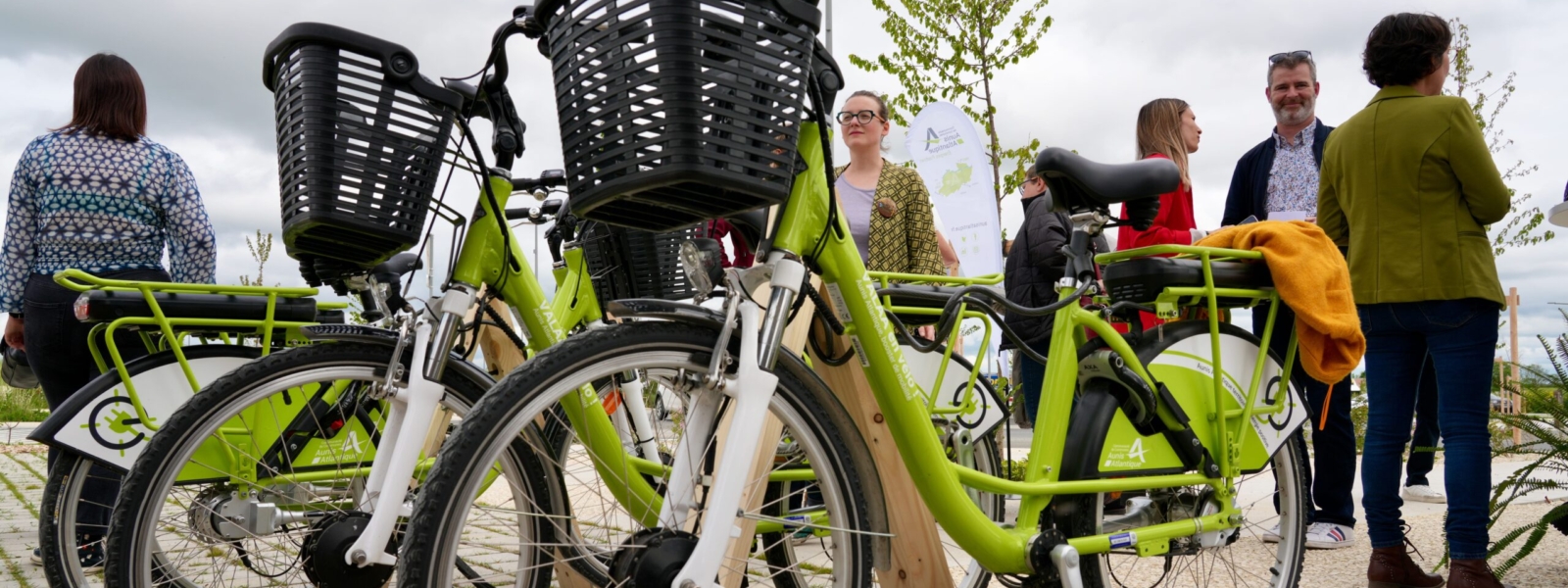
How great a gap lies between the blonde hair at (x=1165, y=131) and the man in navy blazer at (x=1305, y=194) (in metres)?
0.30

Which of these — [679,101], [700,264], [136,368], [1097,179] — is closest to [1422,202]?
[1097,179]

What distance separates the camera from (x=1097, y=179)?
2.74 meters

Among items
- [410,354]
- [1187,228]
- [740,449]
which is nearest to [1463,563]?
[1187,228]

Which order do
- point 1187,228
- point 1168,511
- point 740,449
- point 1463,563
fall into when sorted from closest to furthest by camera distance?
point 740,449 < point 1168,511 < point 1463,563 < point 1187,228

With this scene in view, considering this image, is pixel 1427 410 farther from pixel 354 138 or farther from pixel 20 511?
pixel 20 511

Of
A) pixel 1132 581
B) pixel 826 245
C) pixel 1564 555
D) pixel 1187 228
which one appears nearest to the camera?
pixel 826 245

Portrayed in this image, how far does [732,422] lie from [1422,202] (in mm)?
2432

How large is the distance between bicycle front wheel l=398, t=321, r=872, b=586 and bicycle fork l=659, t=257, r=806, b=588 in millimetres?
14

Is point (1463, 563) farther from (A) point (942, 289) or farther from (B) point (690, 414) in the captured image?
(B) point (690, 414)

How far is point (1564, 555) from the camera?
13.2 ft

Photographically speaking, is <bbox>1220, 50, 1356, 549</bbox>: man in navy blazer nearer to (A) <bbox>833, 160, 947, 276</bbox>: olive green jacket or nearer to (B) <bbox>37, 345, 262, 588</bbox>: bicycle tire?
(A) <bbox>833, 160, 947, 276</bbox>: olive green jacket

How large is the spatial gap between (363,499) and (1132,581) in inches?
92.1

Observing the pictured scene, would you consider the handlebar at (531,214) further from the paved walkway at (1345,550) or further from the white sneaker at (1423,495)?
the white sneaker at (1423,495)

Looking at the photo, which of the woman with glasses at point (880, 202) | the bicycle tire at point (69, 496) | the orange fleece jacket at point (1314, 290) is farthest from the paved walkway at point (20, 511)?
the orange fleece jacket at point (1314, 290)
